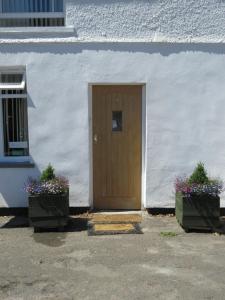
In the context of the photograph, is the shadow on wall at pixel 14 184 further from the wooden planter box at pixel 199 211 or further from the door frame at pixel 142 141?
the wooden planter box at pixel 199 211

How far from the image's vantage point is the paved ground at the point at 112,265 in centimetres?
521

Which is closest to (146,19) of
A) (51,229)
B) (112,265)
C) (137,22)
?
(137,22)

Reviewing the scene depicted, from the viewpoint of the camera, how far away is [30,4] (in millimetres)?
8273

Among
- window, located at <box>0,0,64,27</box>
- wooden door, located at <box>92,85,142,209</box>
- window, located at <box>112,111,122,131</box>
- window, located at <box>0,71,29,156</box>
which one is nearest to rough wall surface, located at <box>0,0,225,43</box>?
window, located at <box>0,0,64,27</box>

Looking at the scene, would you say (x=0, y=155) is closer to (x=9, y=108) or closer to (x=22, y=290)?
(x=9, y=108)

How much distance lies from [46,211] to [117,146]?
5.93 ft

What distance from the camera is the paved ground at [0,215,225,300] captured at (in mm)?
5215

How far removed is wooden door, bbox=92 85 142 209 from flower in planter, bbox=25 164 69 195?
0.97 meters

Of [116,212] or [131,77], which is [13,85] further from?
[116,212]

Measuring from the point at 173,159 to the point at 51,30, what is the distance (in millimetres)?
2976

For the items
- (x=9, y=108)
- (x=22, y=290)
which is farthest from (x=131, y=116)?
(x=22, y=290)

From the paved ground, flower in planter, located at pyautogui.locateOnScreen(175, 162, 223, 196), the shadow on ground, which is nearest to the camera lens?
the paved ground

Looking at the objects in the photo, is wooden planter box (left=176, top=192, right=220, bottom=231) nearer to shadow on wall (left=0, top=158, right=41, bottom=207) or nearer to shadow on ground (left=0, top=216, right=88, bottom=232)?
shadow on ground (left=0, top=216, right=88, bottom=232)

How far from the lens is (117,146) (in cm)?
846
